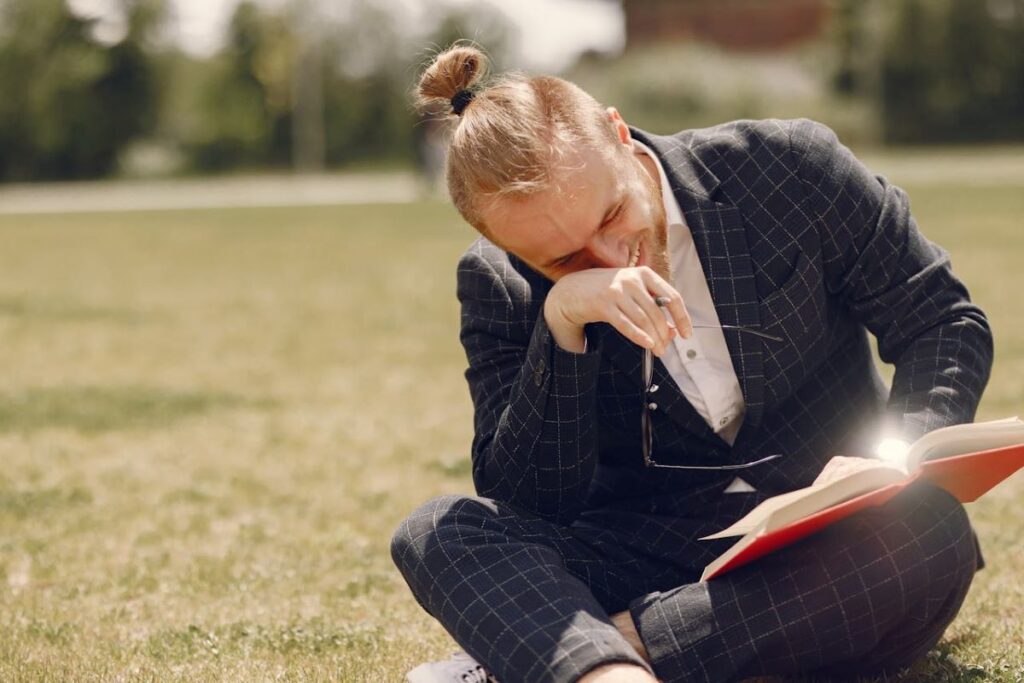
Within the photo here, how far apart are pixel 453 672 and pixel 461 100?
111cm

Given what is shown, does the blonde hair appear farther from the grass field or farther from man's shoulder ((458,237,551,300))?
the grass field

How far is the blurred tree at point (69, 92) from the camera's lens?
46844 mm

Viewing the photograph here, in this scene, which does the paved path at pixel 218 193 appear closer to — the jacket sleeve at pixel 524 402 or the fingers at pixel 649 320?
the jacket sleeve at pixel 524 402

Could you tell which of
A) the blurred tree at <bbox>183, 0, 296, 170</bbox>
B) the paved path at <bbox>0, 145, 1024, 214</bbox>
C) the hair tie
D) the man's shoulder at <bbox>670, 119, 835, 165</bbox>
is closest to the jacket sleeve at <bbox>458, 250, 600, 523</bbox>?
the hair tie

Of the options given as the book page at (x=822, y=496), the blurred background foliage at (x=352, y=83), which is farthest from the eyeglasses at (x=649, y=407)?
the blurred background foliage at (x=352, y=83)

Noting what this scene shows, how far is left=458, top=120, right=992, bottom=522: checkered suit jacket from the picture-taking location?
9.17ft

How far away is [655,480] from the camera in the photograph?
2.97 m

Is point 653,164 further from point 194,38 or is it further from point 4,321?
point 194,38

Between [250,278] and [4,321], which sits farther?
[250,278]

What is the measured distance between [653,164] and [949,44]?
152 ft

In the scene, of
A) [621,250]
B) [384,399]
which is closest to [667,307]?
[621,250]

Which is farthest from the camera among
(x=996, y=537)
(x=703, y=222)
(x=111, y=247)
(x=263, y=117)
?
(x=263, y=117)

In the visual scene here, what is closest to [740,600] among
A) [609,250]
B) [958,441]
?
A: [958,441]

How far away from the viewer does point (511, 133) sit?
8.52 ft
